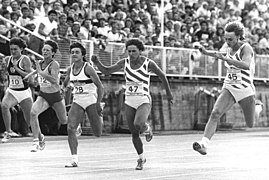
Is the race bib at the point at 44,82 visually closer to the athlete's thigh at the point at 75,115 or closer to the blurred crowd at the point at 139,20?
the athlete's thigh at the point at 75,115

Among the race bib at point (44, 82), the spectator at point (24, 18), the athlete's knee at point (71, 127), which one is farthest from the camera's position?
the spectator at point (24, 18)

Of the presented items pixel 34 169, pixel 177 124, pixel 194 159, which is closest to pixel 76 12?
pixel 177 124

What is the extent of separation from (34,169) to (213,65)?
19531 millimetres

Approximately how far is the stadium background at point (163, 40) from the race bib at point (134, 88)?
34.4 ft

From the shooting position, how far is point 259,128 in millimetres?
35562

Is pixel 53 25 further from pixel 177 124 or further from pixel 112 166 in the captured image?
pixel 112 166

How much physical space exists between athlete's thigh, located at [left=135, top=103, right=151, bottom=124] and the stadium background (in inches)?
424

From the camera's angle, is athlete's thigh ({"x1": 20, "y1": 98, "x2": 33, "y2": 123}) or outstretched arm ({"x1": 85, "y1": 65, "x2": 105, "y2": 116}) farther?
athlete's thigh ({"x1": 20, "y1": 98, "x2": 33, "y2": 123})

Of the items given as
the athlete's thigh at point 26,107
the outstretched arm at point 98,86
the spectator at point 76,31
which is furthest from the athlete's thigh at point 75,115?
the spectator at point 76,31

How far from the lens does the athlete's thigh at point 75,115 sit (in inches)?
629

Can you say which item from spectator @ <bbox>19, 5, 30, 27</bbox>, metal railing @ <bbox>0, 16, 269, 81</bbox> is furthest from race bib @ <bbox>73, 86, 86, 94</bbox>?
spectator @ <bbox>19, 5, 30, 27</bbox>

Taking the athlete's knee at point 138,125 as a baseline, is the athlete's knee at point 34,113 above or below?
below

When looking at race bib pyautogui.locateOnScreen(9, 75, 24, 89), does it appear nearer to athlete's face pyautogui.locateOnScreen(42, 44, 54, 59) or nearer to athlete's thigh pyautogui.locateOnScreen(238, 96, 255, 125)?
athlete's face pyautogui.locateOnScreen(42, 44, 54, 59)

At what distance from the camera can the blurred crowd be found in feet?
89.2
